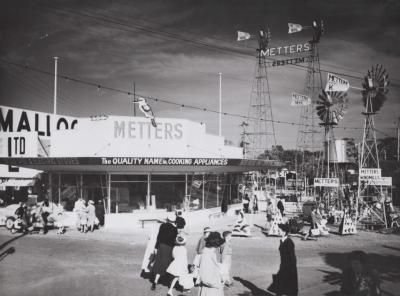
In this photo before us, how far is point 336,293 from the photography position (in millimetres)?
8867

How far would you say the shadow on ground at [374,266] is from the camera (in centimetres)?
1002

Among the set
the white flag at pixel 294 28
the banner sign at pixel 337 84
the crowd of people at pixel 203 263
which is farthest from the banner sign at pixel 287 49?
the crowd of people at pixel 203 263

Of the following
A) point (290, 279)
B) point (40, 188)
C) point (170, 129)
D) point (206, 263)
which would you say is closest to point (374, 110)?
point (170, 129)

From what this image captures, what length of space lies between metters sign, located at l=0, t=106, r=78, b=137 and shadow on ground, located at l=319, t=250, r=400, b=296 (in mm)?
23766

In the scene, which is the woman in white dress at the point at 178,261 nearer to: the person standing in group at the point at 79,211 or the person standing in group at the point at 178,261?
Answer: the person standing in group at the point at 178,261

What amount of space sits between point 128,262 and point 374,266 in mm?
7528

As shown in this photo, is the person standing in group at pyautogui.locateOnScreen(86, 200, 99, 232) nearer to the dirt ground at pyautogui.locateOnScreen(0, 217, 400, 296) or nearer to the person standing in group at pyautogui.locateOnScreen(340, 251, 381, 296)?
the dirt ground at pyautogui.locateOnScreen(0, 217, 400, 296)

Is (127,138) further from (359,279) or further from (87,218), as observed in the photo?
(359,279)

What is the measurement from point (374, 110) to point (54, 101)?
2318 cm

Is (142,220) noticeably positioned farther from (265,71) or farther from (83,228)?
(265,71)

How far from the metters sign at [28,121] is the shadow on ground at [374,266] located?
23766mm

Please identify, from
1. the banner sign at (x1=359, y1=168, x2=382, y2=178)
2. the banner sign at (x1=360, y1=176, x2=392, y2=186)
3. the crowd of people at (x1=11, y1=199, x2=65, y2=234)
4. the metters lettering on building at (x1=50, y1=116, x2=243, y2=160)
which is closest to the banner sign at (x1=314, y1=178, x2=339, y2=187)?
the banner sign at (x1=360, y1=176, x2=392, y2=186)

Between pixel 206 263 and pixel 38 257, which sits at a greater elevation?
pixel 206 263

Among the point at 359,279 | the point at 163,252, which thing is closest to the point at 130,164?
the point at 163,252
